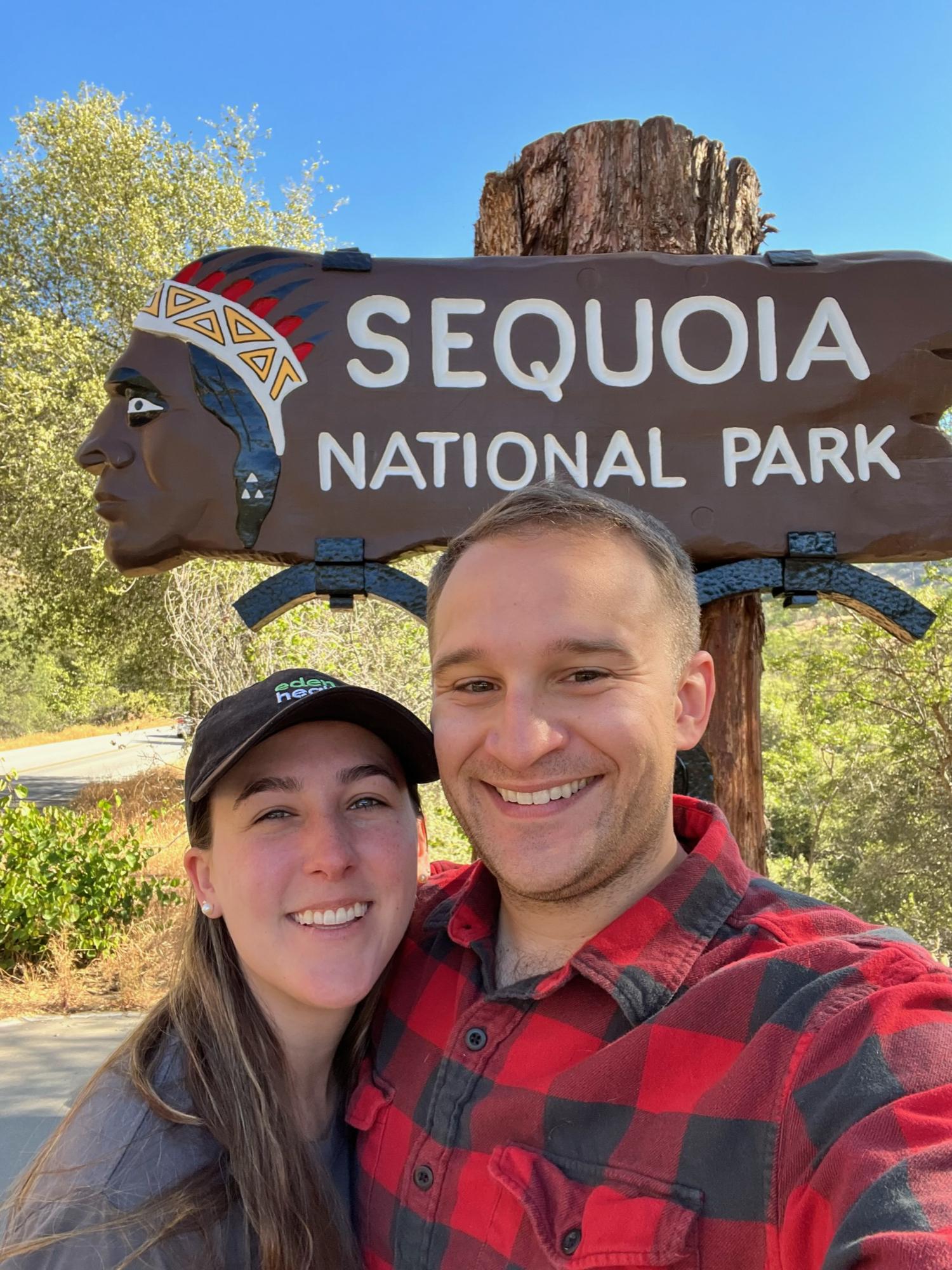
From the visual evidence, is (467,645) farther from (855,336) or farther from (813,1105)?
(855,336)

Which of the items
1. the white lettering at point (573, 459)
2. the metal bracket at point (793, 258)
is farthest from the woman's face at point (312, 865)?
the metal bracket at point (793, 258)

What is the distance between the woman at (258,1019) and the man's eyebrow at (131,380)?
0.78 m

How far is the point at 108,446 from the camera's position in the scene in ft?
6.22

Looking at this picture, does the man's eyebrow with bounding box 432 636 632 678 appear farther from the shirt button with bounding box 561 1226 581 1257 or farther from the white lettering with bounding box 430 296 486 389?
the white lettering with bounding box 430 296 486 389

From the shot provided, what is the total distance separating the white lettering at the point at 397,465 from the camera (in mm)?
1891

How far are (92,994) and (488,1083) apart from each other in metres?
4.66

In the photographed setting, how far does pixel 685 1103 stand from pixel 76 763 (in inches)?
901

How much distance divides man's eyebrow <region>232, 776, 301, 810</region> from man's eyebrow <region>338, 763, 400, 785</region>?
7 centimetres

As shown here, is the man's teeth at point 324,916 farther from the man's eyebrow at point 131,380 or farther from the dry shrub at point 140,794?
the dry shrub at point 140,794

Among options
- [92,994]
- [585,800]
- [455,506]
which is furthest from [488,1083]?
[92,994]

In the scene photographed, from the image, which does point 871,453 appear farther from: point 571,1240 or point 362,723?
point 571,1240

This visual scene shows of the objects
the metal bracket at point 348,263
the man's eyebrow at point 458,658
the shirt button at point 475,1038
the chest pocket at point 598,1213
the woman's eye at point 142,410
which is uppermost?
the metal bracket at point 348,263

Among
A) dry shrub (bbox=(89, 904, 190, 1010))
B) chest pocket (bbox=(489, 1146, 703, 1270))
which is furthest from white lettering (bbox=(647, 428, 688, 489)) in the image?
dry shrub (bbox=(89, 904, 190, 1010))

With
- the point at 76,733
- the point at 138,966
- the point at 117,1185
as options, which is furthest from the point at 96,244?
the point at 76,733
